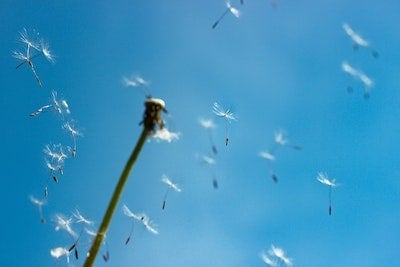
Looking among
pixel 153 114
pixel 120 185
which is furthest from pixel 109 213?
pixel 153 114

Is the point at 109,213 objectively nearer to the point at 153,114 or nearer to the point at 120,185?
the point at 120,185

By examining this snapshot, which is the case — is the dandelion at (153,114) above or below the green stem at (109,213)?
above

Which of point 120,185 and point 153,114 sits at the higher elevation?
point 153,114

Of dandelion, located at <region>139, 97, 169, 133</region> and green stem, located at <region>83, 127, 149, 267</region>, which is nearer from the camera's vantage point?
green stem, located at <region>83, 127, 149, 267</region>

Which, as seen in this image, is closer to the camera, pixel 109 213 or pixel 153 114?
pixel 109 213

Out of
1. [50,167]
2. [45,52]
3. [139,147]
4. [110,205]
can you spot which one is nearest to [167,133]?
[139,147]

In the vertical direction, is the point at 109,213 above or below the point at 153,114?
below

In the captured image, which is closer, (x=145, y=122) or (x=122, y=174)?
(x=122, y=174)

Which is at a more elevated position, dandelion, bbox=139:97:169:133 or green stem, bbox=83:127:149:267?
dandelion, bbox=139:97:169:133

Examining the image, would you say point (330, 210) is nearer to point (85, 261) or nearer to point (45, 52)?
point (85, 261)

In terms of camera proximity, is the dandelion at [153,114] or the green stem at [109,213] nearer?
the green stem at [109,213]

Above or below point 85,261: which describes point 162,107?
above
